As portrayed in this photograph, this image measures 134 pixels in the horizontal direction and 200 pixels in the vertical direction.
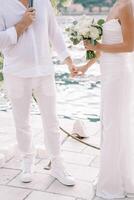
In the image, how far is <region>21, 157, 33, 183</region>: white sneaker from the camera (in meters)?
3.61

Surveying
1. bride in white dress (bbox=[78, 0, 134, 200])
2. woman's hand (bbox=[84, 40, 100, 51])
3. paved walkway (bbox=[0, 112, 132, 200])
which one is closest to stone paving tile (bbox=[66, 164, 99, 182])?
paved walkway (bbox=[0, 112, 132, 200])

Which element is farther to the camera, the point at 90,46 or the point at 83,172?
the point at 83,172

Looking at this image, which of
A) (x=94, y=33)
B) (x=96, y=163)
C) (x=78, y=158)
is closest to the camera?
(x=94, y=33)

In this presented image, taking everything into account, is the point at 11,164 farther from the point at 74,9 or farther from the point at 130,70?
the point at 74,9

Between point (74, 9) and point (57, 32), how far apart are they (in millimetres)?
18460

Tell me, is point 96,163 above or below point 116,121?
below

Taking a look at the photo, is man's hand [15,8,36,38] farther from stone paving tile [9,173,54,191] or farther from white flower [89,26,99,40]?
stone paving tile [9,173,54,191]

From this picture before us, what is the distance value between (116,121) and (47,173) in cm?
93

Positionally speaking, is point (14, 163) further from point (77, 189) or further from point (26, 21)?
point (26, 21)

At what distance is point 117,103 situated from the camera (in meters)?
3.21

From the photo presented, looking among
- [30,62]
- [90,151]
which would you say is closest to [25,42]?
[30,62]

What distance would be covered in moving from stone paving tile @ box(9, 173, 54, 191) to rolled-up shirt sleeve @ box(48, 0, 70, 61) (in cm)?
104

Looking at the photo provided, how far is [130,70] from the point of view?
10.5 feet

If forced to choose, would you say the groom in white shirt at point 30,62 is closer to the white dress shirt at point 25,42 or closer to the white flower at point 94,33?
the white dress shirt at point 25,42
